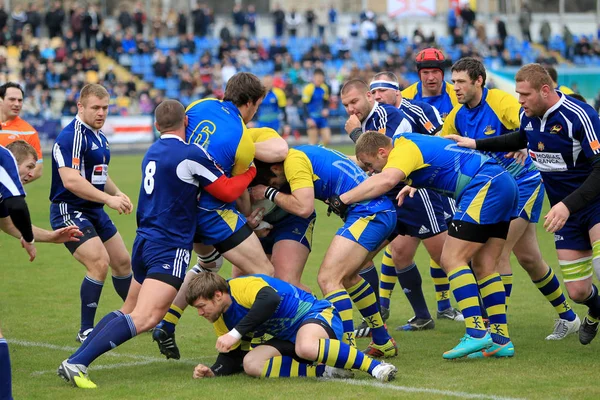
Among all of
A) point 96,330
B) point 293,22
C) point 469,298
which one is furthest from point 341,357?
point 293,22

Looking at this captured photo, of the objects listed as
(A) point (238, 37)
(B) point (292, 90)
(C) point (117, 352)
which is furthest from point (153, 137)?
(C) point (117, 352)

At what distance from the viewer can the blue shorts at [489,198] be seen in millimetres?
7316

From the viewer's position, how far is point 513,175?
8.49m

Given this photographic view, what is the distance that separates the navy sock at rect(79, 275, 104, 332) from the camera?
8406 millimetres

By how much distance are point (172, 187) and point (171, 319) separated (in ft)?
3.94

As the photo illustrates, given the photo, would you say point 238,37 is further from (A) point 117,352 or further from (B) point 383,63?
(A) point 117,352

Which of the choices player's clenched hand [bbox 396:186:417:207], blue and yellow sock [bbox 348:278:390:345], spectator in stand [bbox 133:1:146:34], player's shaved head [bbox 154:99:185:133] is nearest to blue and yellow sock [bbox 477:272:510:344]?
blue and yellow sock [bbox 348:278:390:345]

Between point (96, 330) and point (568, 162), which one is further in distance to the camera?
point (568, 162)

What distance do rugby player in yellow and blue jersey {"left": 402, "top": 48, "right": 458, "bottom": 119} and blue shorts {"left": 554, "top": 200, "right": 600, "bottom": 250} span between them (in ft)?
9.83

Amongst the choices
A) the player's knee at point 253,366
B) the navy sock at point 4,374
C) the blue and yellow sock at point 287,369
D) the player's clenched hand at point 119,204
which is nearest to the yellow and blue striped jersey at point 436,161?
the blue and yellow sock at point 287,369

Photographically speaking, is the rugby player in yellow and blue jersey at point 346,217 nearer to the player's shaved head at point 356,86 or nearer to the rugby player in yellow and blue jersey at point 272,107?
the player's shaved head at point 356,86

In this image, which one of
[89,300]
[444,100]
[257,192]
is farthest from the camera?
[444,100]

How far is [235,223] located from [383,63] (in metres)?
33.5

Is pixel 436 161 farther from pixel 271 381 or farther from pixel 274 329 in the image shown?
pixel 271 381
